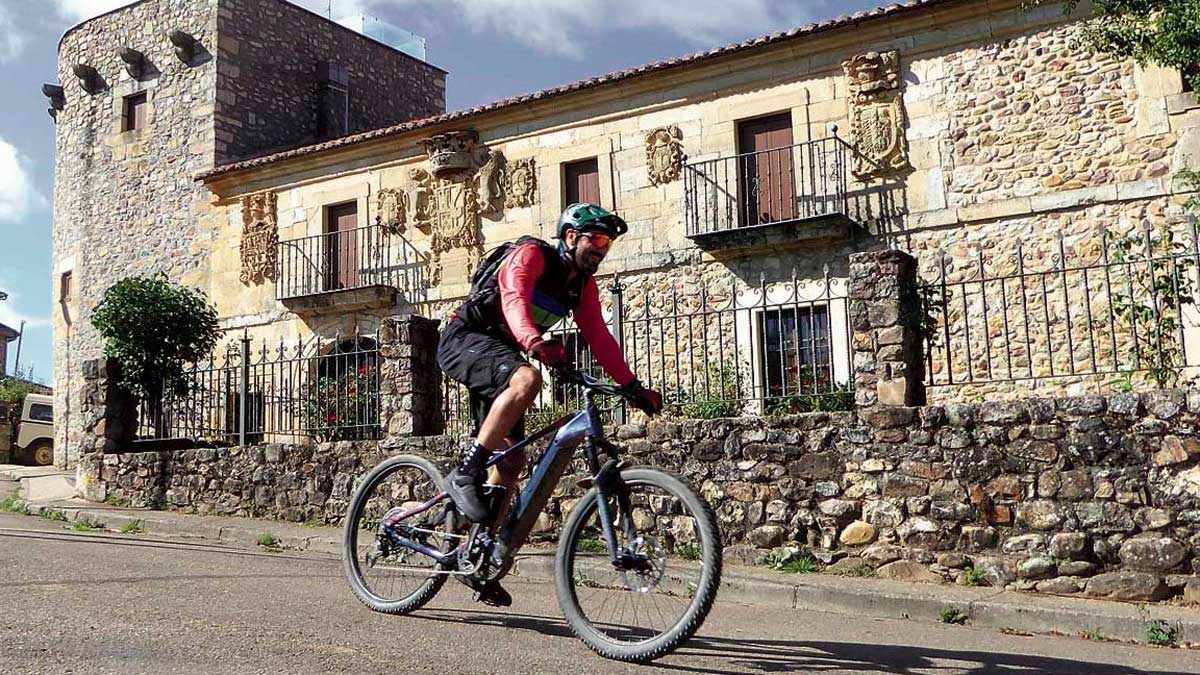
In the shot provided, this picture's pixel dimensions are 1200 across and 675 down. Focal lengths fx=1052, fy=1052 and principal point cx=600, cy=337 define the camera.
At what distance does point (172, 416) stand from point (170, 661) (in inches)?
346

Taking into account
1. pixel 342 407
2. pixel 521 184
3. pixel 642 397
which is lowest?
pixel 642 397

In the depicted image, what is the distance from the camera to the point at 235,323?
68.5ft

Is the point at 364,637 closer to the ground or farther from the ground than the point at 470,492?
closer to the ground

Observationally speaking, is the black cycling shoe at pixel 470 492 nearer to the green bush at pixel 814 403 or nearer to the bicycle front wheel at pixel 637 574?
the bicycle front wheel at pixel 637 574

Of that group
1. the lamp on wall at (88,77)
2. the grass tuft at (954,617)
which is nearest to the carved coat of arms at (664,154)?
the grass tuft at (954,617)

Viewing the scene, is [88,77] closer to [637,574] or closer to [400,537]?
[400,537]

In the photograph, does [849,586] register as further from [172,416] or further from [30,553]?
[172,416]

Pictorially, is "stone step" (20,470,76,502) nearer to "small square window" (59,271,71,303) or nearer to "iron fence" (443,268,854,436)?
"iron fence" (443,268,854,436)

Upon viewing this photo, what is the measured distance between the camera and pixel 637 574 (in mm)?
3930

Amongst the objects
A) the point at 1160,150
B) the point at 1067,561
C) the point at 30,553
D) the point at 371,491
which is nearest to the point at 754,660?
the point at 371,491

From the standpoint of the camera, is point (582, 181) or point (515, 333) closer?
point (515, 333)

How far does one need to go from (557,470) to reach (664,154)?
41.9 ft

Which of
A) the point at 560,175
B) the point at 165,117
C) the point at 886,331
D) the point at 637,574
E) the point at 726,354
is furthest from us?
the point at 165,117

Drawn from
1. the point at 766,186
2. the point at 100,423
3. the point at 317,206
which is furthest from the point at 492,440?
the point at 317,206
